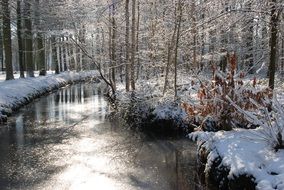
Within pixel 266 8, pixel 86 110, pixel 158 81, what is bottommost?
pixel 86 110

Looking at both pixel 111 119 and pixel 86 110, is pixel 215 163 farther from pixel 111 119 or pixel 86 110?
pixel 86 110

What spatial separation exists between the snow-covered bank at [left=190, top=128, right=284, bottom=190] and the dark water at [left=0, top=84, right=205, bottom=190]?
0.82 metres

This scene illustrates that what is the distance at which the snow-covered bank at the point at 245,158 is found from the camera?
657cm

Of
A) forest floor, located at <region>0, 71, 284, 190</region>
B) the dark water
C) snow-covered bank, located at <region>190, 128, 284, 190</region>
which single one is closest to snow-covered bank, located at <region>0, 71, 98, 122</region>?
forest floor, located at <region>0, 71, 284, 190</region>

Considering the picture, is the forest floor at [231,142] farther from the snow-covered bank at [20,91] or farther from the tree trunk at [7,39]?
the tree trunk at [7,39]

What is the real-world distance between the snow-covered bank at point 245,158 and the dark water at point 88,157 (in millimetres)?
819

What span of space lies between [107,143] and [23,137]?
2.91 m

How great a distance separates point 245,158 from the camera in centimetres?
736

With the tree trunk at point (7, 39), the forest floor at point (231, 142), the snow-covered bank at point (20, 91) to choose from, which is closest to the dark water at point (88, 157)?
the forest floor at point (231, 142)

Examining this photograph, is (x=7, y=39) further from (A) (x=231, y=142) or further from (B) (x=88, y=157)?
(A) (x=231, y=142)

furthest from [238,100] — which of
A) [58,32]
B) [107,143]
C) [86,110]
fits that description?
[58,32]

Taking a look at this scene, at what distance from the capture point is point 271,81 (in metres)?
12.8

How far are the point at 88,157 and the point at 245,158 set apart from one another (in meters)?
4.98

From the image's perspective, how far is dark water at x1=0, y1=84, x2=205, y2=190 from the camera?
29.5 feet
